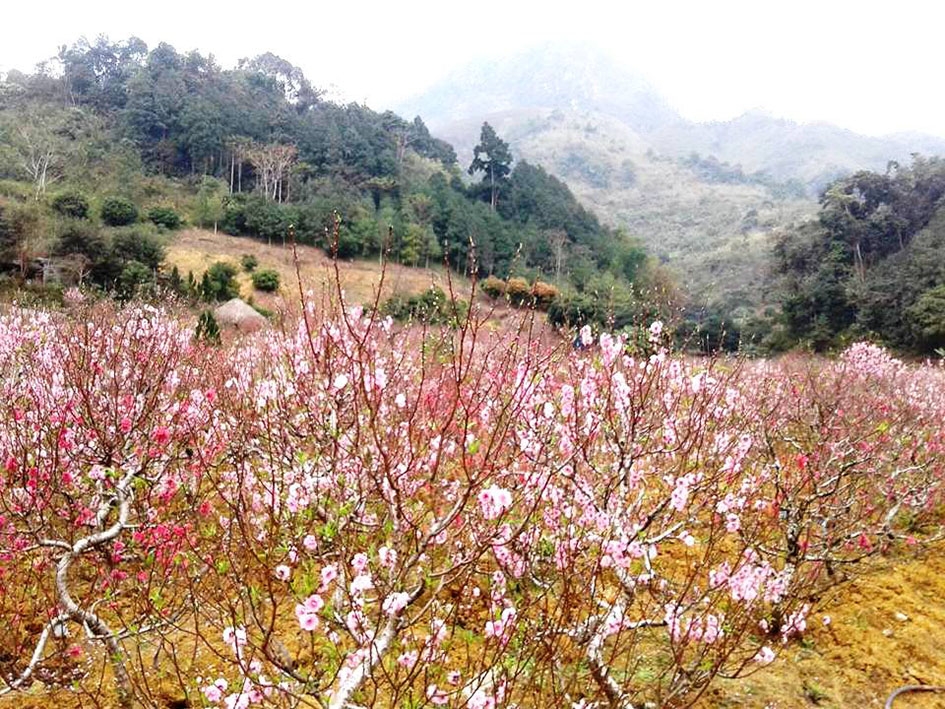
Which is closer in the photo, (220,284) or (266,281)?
(220,284)

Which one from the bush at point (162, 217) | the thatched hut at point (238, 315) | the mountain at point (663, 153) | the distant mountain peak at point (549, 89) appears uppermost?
the distant mountain peak at point (549, 89)

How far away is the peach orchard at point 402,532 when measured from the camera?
2.47 meters

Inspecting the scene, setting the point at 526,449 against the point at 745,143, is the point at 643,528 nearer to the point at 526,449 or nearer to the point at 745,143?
the point at 526,449

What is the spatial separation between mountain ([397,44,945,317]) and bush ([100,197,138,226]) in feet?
91.5

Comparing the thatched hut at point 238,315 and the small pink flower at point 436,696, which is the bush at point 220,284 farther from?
the small pink flower at point 436,696

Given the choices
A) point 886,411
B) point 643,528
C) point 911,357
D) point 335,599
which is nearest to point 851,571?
point 886,411

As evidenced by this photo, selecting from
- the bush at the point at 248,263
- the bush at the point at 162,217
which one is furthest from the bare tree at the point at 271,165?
the bush at the point at 248,263

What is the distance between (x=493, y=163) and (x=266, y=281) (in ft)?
74.1

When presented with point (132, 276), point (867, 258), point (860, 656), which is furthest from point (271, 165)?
point (860, 656)

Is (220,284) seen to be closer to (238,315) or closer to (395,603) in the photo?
(238,315)

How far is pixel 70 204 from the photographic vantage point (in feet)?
93.8

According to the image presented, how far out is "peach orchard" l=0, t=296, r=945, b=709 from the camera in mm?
2471

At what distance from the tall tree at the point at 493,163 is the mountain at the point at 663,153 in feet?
49.3

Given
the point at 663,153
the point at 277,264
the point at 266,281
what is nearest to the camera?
the point at 266,281
